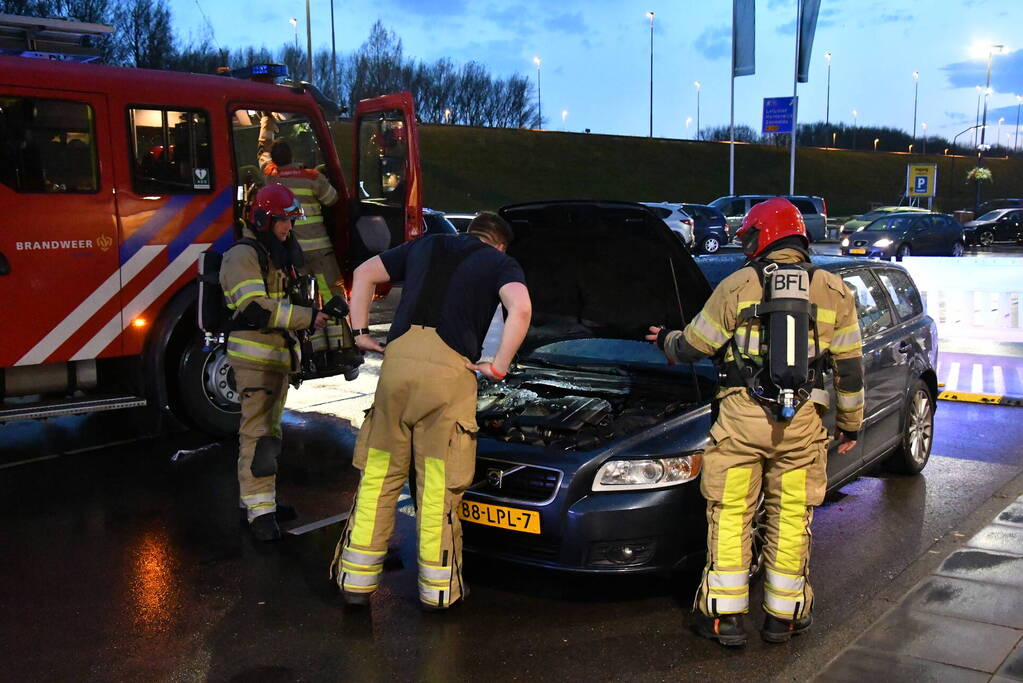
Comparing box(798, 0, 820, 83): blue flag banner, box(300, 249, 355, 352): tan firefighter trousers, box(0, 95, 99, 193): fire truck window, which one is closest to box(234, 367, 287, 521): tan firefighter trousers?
box(300, 249, 355, 352): tan firefighter trousers

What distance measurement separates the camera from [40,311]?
6.54 metres

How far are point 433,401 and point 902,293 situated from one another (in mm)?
3781

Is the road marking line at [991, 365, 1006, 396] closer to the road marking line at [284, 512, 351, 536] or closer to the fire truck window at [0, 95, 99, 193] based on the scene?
the road marking line at [284, 512, 351, 536]

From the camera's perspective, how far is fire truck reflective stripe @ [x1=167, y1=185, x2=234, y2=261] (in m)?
7.06

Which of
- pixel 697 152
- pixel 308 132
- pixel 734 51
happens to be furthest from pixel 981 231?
pixel 697 152

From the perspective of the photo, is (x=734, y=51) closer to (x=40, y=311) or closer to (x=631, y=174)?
(x=40, y=311)

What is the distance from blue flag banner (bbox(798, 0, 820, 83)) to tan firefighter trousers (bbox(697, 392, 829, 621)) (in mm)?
29410

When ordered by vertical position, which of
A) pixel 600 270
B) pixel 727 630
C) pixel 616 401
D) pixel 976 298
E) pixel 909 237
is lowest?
pixel 727 630

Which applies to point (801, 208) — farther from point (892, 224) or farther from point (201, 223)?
point (201, 223)

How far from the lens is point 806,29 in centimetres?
3059

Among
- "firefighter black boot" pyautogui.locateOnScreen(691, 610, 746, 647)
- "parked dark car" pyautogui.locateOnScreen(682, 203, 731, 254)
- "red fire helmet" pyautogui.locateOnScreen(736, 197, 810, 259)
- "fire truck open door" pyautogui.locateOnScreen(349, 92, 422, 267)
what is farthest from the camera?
"parked dark car" pyautogui.locateOnScreen(682, 203, 731, 254)

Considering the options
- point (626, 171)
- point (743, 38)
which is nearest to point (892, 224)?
point (743, 38)

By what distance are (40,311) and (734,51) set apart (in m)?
30.2

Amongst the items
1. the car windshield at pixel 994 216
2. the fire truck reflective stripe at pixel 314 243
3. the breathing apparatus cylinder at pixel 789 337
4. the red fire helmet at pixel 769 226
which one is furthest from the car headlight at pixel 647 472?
the car windshield at pixel 994 216
